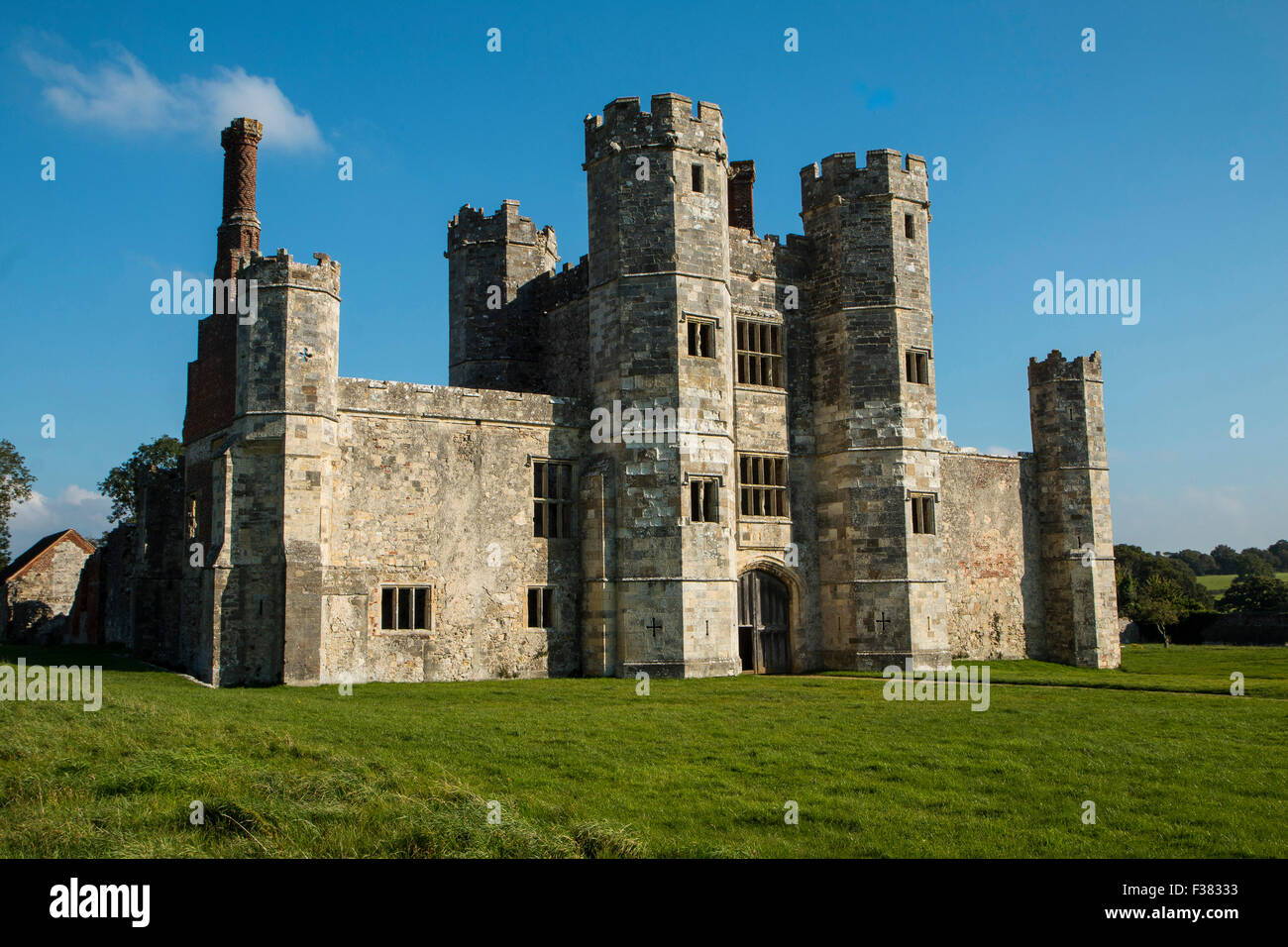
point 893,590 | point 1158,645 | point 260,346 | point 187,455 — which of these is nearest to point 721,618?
point 893,590

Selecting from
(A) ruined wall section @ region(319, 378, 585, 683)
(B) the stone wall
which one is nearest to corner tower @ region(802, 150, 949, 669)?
(A) ruined wall section @ region(319, 378, 585, 683)

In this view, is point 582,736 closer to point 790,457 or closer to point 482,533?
point 482,533

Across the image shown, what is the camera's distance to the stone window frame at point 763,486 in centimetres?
2673

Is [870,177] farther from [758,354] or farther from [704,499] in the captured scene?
[704,499]

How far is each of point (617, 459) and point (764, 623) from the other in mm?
6253

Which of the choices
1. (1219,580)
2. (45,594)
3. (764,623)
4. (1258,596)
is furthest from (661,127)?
(1219,580)

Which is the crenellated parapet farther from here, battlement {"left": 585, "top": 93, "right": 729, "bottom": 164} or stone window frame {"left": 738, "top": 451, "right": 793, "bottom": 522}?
stone window frame {"left": 738, "top": 451, "right": 793, "bottom": 522}

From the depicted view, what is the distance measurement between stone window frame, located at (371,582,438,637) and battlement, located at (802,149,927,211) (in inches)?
589

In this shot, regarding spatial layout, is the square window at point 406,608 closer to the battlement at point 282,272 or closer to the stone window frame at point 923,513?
the battlement at point 282,272

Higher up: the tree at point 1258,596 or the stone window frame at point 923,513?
the stone window frame at point 923,513

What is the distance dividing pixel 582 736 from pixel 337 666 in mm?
9980

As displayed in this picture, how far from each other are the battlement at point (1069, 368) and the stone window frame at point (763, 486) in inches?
441

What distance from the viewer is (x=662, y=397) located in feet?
79.4

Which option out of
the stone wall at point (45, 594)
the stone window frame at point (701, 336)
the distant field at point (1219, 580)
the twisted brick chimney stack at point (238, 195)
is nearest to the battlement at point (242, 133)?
the twisted brick chimney stack at point (238, 195)
